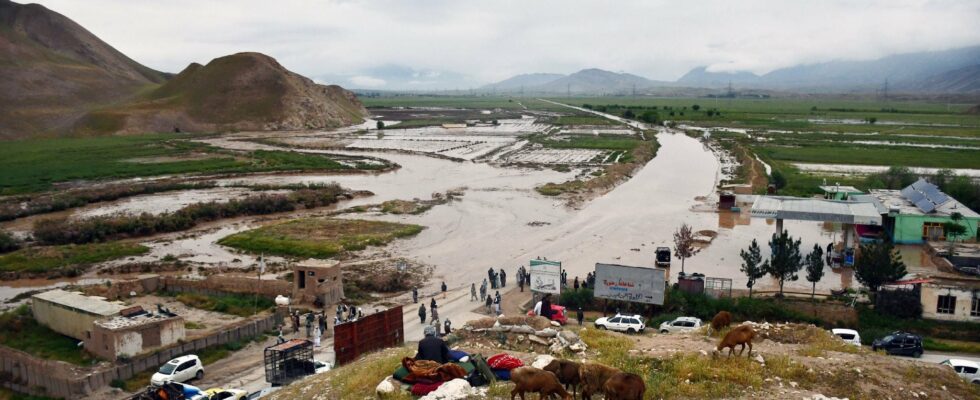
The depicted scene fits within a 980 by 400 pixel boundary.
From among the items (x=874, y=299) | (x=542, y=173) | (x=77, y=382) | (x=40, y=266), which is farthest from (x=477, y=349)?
(x=542, y=173)

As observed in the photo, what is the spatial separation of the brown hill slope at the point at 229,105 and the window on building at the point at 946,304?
367 ft

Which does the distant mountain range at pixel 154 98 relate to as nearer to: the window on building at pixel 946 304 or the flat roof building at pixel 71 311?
the flat roof building at pixel 71 311

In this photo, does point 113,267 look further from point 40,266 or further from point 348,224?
point 348,224

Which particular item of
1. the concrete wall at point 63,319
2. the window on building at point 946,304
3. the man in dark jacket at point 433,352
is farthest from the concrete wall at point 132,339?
the window on building at point 946,304

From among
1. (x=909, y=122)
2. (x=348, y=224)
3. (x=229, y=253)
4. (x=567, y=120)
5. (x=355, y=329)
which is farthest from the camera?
(x=567, y=120)

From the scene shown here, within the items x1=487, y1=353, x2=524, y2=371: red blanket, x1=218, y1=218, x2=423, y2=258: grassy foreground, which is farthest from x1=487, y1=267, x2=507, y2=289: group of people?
x1=487, y1=353, x2=524, y2=371: red blanket

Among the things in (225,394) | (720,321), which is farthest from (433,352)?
(720,321)

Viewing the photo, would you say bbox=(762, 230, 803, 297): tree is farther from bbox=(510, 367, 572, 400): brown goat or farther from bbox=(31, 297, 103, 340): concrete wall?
bbox=(31, 297, 103, 340): concrete wall

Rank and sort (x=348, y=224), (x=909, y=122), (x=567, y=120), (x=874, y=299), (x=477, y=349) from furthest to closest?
1. (x=567, y=120)
2. (x=909, y=122)
3. (x=348, y=224)
4. (x=874, y=299)
5. (x=477, y=349)

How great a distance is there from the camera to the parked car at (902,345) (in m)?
20.0

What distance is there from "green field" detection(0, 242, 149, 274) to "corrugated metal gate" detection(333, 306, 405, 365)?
22343mm

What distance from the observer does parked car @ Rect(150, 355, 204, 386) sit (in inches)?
755

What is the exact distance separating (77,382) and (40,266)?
65.0 ft

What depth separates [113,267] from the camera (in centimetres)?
3438
